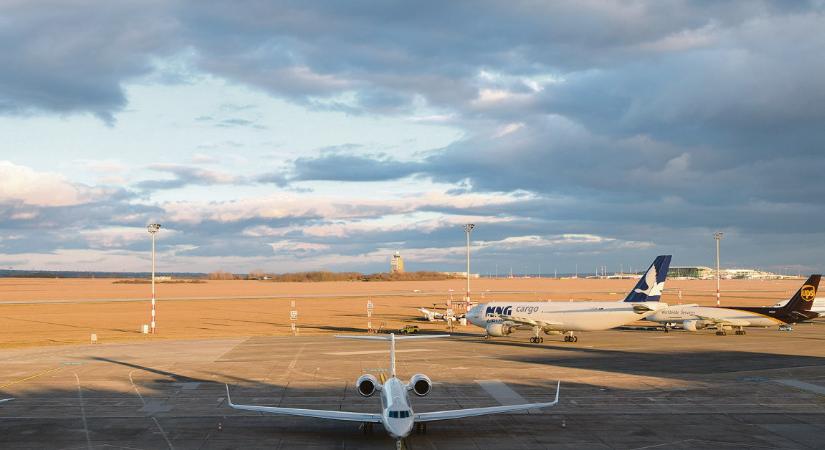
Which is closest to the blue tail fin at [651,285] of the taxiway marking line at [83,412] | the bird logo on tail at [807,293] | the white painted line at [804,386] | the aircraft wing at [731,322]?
the aircraft wing at [731,322]

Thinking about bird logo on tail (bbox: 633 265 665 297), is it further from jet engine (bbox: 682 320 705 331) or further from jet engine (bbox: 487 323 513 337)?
jet engine (bbox: 487 323 513 337)

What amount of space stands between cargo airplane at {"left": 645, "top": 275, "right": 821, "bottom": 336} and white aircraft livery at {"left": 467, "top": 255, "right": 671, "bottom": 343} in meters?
11.1

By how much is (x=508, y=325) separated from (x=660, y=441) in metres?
42.1

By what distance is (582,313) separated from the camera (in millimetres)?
67125

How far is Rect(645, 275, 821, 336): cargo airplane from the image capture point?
241 feet

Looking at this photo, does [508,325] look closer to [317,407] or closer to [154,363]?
[154,363]

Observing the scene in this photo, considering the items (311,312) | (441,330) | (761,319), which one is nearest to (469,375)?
(441,330)

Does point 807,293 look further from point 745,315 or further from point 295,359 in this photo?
point 295,359

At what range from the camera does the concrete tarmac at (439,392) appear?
29.4 metres

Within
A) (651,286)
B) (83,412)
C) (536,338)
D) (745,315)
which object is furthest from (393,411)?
(745,315)

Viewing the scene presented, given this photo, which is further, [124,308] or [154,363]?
[124,308]

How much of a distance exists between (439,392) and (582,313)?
30484 mm

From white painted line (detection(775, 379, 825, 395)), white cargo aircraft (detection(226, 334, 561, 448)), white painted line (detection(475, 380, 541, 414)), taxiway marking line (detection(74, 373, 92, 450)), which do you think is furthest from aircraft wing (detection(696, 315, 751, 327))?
taxiway marking line (detection(74, 373, 92, 450))

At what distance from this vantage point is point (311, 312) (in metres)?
118
